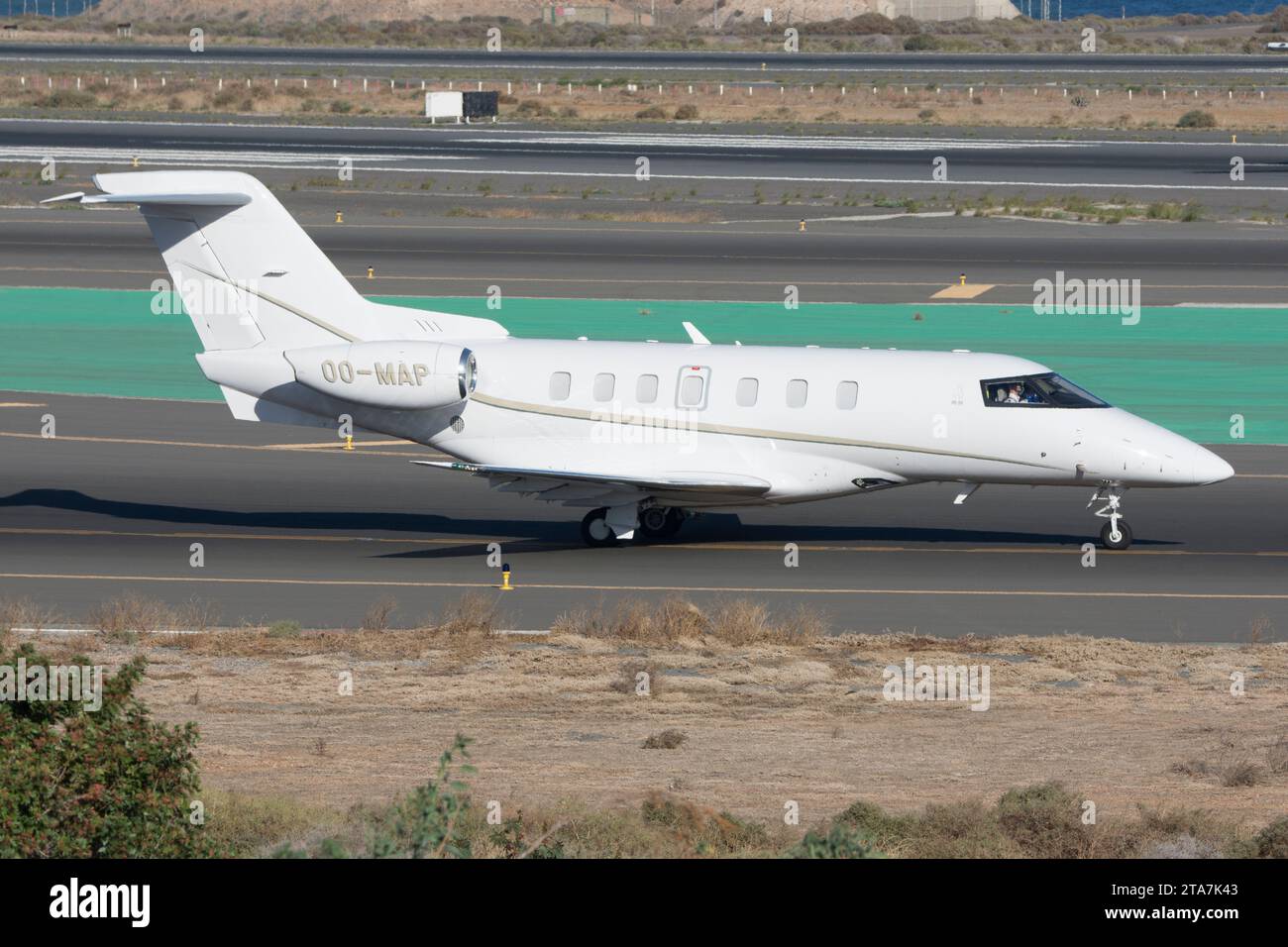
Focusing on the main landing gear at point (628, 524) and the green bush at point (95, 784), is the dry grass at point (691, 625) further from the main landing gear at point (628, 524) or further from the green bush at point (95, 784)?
the green bush at point (95, 784)

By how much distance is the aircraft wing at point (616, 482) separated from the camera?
27797 mm

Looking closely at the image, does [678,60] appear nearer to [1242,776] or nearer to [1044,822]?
[1242,776]

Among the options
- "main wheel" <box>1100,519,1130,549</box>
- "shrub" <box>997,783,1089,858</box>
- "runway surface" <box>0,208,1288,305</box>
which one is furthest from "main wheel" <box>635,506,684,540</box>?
"runway surface" <box>0,208,1288,305</box>

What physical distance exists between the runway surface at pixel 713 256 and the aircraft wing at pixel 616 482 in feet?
82.2

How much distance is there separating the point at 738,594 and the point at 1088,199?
163 feet

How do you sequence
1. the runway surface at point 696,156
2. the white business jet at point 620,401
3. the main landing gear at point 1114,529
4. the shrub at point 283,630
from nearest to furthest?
the shrub at point 283,630
the white business jet at point 620,401
the main landing gear at point 1114,529
the runway surface at point 696,156

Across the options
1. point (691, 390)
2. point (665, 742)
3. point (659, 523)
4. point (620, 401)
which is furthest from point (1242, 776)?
point (659, 523)

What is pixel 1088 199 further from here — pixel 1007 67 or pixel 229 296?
pixel 1007 67

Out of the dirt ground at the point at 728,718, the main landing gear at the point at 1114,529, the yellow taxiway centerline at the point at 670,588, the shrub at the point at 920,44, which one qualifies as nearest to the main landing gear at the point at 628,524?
the yellow taxiway centerline at the point at 670,588

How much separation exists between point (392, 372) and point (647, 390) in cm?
369

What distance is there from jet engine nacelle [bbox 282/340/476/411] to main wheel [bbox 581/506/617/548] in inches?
108

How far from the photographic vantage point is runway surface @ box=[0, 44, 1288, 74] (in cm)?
13838

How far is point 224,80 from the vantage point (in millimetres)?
127562

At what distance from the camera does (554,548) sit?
1169 inches
